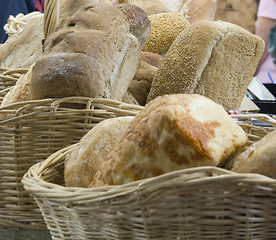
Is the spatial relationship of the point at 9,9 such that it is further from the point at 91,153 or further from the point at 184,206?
the point at 184,206

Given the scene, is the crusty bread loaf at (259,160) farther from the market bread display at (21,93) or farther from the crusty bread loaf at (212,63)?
the market bread display at (21,93)

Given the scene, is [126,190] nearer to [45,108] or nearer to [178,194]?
[178,194]

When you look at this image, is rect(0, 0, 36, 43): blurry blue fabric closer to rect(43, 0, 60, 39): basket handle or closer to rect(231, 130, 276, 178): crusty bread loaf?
rect(43, 0, 60, 39): basket handle

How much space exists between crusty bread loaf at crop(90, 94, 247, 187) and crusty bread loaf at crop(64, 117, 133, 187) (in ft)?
0.45

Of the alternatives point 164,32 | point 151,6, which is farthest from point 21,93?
point 151,6

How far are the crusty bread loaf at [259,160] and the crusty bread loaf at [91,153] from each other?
298 mm

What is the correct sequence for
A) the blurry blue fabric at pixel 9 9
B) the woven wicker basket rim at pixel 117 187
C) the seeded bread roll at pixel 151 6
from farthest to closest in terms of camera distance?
the blurry blue fabric at pixel 9 9 < the seeded bread roll at pixel 151 6 < the woven wicker basket rim at pixel 117 187

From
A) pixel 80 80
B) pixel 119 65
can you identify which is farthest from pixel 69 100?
pixel 119 65

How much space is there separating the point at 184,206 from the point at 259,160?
158 millimetres

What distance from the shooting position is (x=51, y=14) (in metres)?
1.36

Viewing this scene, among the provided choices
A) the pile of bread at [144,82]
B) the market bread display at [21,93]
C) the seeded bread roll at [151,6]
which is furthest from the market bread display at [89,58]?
the seeded bread roll at [151,6]

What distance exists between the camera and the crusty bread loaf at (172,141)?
68cm

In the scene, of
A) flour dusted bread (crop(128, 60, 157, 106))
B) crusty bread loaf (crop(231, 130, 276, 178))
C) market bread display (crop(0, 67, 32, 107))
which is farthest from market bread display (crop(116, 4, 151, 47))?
crusty bread loaf (crop(231, 130, 276, 178))

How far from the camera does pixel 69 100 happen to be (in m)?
1.17
